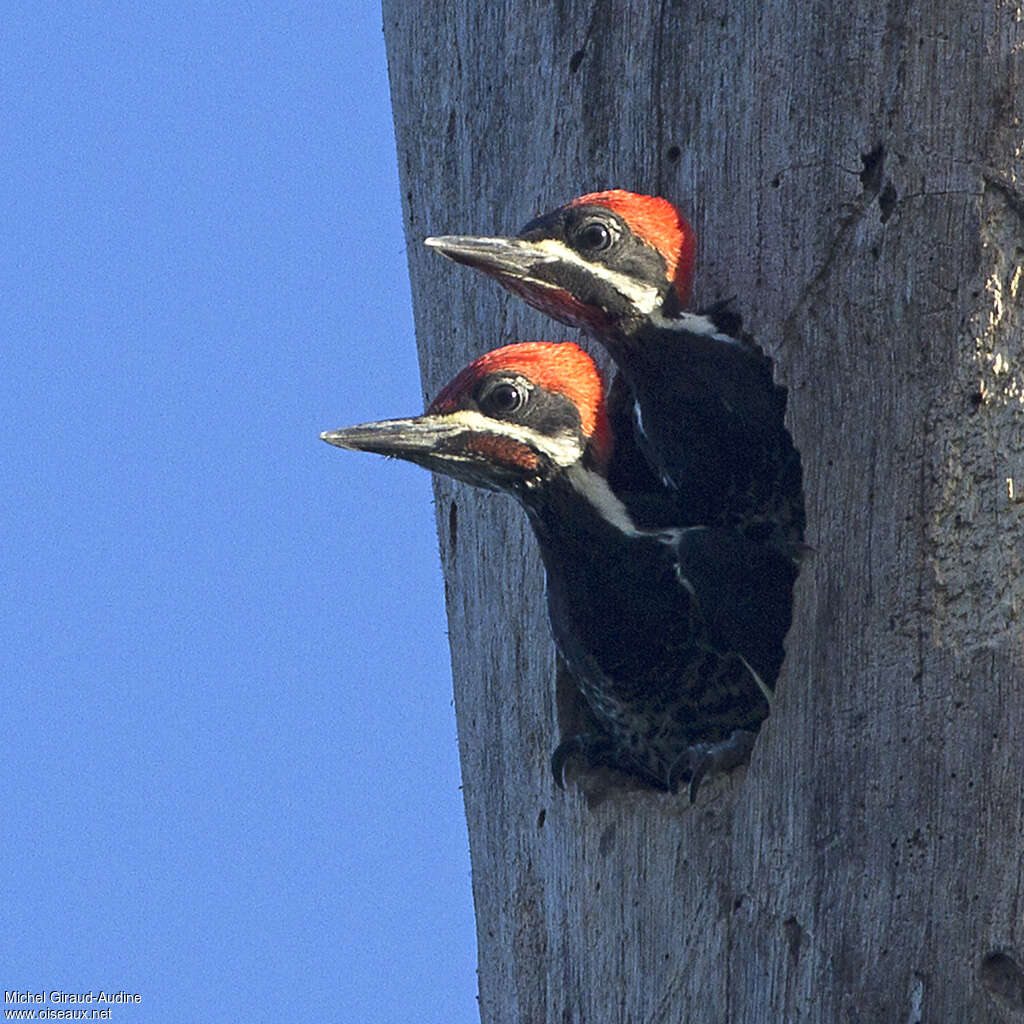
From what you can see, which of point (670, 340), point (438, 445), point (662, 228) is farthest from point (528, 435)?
point (662, 228)

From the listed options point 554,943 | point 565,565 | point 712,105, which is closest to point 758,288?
point 712,105

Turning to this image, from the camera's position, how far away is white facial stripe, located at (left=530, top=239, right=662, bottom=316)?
11.8 feet

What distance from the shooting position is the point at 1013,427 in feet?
10.6

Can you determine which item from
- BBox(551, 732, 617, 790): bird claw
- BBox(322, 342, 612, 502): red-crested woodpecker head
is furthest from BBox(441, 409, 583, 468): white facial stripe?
BBox(551, 732, 617, 790): bird claw

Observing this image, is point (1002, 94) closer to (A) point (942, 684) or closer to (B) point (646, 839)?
(A) point (942, 684)

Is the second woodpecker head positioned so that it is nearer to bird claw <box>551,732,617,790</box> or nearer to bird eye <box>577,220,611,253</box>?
bird eye <box>577,220,611,253</box>

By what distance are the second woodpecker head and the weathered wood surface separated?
0.09 meters

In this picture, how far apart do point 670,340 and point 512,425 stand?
365mm

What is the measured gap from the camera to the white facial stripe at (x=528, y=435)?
3.61 m

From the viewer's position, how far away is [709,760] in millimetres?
3600

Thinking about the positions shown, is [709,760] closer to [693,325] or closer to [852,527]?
[852,527]

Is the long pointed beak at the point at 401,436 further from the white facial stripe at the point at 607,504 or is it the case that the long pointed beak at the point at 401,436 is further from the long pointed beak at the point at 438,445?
the white facial stripe at the point at 607,504

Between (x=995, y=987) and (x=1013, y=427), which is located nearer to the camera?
(x=995, y=987)

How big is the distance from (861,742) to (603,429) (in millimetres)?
921
